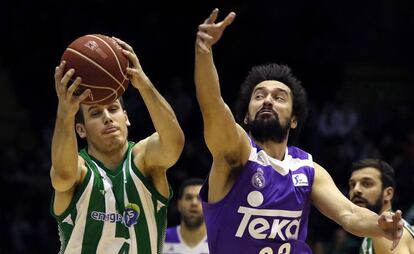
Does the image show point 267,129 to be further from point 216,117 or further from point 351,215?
point 351,215

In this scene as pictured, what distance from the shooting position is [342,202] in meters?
5.94

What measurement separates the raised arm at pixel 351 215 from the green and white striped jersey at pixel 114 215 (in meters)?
0.98

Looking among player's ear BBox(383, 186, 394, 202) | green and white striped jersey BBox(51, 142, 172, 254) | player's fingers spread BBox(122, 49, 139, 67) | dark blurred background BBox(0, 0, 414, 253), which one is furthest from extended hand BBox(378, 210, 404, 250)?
dark blurred background BBox(0, 0, 414, 253)

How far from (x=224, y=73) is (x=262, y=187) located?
10830 mm

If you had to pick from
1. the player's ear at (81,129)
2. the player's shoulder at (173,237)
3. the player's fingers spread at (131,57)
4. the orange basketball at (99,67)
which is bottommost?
the player's shoulder at (173,237)

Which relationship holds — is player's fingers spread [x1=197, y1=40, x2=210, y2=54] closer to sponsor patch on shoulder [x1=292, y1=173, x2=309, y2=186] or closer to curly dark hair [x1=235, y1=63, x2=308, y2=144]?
curly dark hair [x1=235, y1=63, x2=308, y2=144]

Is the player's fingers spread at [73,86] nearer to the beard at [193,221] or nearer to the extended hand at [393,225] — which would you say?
the extended hand at [393,225]

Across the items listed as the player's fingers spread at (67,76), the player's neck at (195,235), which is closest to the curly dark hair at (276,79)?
the player's fingers spread at (67,76)

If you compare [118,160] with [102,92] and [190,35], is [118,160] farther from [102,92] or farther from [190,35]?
[190,35]

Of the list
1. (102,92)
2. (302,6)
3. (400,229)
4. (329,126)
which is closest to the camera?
(400,229)

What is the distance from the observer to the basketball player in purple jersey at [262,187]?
18.3ft

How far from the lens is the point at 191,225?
962cm

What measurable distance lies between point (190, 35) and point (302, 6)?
7.79 feet


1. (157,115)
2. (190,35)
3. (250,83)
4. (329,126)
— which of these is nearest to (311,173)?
(250,83)
